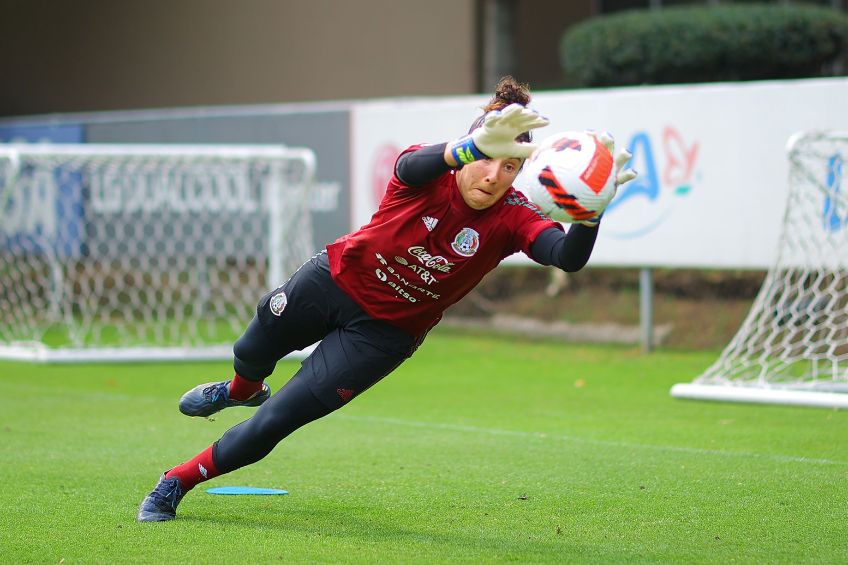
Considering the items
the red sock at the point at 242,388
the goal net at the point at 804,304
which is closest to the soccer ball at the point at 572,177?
the red sock at the point at 242,388

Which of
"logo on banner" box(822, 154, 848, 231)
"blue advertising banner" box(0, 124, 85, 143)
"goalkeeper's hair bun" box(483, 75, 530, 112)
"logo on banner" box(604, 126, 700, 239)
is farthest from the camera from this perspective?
"blue advertising banner" box(0, 124, 85, 143)

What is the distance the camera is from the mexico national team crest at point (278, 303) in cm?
562

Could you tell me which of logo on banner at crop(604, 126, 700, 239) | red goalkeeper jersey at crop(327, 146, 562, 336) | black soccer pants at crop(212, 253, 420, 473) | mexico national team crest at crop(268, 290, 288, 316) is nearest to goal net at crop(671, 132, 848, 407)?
logo on banner at crop(604, 126, 700, 239)

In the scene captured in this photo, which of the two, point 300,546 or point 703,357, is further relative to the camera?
point 703,357

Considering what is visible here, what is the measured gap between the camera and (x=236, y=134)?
15.5 m

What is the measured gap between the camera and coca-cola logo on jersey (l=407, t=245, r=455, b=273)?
210 inches

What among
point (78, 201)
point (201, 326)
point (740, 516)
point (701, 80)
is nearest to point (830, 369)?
point (740, 516)

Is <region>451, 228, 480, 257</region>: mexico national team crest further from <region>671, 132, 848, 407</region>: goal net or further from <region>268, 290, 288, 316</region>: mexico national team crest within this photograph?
<region>671, 132, 848, 407</region>: goal net

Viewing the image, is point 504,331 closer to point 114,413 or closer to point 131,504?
point 114,413

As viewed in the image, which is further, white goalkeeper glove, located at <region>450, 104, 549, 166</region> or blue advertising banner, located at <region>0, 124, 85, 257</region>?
blue advertising banner, located at <region>0, 124, 85, 257</region>

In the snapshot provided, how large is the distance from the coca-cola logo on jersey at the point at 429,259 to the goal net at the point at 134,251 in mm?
8732

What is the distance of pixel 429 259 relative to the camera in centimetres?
535

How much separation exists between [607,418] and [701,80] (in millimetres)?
8188

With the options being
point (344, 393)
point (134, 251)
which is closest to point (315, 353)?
point (344, 393)
